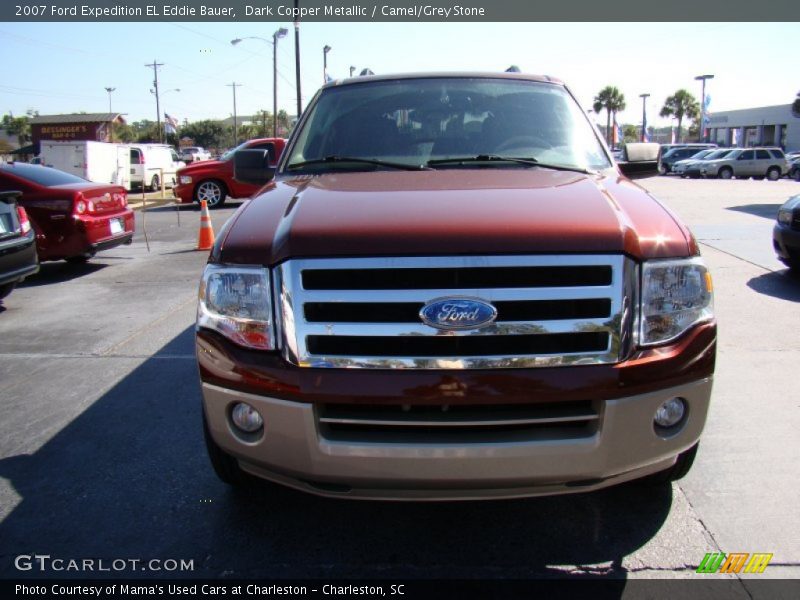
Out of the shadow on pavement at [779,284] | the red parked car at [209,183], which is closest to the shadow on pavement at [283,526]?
the shadow on pavement at [779,284]

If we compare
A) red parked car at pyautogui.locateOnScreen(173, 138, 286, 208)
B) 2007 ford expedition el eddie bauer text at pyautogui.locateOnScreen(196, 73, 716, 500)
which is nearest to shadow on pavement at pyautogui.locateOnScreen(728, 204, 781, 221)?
red parked car at pyautogui.locateOnScreen(173, 138, 286, 208)

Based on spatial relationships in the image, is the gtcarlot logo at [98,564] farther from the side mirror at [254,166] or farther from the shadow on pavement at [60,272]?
the shadow on pavement at [60,272]

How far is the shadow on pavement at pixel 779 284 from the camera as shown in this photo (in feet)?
23.9

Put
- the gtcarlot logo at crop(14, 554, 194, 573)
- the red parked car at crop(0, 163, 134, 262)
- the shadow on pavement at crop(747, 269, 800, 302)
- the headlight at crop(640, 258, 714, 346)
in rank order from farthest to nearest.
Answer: the red parked car at crop(0, 163, 134, 262) < the shadow on pavement at crop(747, 269, 800, 302) < the gtcarlot logo at crop(14, 554, 194, 573) < the headlight at crop(640, 258, 714, 346)

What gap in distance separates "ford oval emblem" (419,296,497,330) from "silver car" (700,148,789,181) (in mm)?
37278

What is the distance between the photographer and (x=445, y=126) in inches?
150

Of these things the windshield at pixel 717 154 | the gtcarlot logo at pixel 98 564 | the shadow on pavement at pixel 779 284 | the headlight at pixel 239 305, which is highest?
the windshield at pixel 717 154

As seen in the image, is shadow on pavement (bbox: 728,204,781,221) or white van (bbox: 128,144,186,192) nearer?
shadow on pavement (bbox: 728,204,781,221)

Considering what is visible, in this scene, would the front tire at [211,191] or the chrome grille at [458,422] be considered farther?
the front tire at [211,191]

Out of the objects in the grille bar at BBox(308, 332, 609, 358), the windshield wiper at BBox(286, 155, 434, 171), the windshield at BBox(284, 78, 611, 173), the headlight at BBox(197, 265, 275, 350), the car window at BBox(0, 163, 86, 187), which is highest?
the windshield at BBox(284, 78, 611, 173)

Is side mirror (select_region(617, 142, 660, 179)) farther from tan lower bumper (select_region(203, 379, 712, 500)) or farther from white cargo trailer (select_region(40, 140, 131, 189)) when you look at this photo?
white cargo trailer (select_region(40, 140, 131, 189))

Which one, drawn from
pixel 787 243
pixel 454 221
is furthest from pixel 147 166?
pixel 454 221

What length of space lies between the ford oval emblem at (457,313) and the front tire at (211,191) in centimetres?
1628

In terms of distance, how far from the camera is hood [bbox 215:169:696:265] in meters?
2.36
